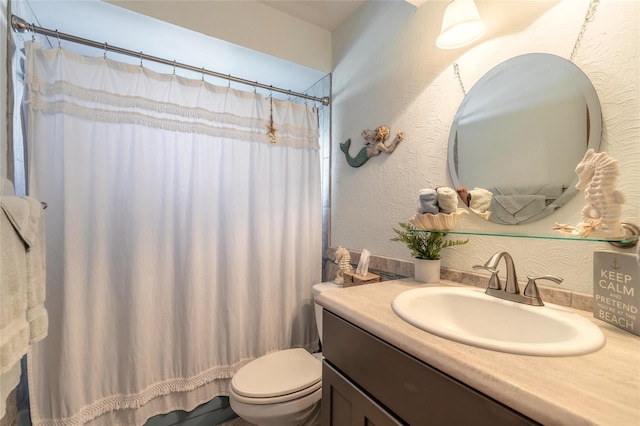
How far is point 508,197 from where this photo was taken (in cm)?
95

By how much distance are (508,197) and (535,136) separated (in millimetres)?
219

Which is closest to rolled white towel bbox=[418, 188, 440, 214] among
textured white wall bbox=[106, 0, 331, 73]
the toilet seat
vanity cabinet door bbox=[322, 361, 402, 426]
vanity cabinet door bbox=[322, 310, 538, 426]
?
vanity cabinet door bbox=[322, 310, 538, 426]

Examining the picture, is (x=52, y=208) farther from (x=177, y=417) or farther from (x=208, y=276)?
(x=177, y=417)

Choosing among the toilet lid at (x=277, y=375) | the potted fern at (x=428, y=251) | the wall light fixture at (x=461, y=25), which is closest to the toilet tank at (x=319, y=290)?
the toilet lid at (x=277, y=375)

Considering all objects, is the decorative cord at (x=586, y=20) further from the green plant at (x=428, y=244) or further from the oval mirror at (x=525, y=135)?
the green plant at (x=428, y=244)

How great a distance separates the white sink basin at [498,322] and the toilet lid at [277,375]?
0.72 m

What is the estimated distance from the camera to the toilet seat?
113 cm

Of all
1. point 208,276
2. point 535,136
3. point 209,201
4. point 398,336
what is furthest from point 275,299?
point 535,136

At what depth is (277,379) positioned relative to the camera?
123 centimetres

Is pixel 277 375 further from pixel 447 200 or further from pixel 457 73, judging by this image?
pixel 457 73

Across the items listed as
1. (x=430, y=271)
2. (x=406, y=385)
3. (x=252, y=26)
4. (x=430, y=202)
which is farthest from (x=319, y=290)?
(x=252, y=26)

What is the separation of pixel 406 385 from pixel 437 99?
113 cm

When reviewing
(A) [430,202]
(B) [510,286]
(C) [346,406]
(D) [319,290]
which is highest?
(A) [430,202]

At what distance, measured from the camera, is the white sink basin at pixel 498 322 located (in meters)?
0.54
